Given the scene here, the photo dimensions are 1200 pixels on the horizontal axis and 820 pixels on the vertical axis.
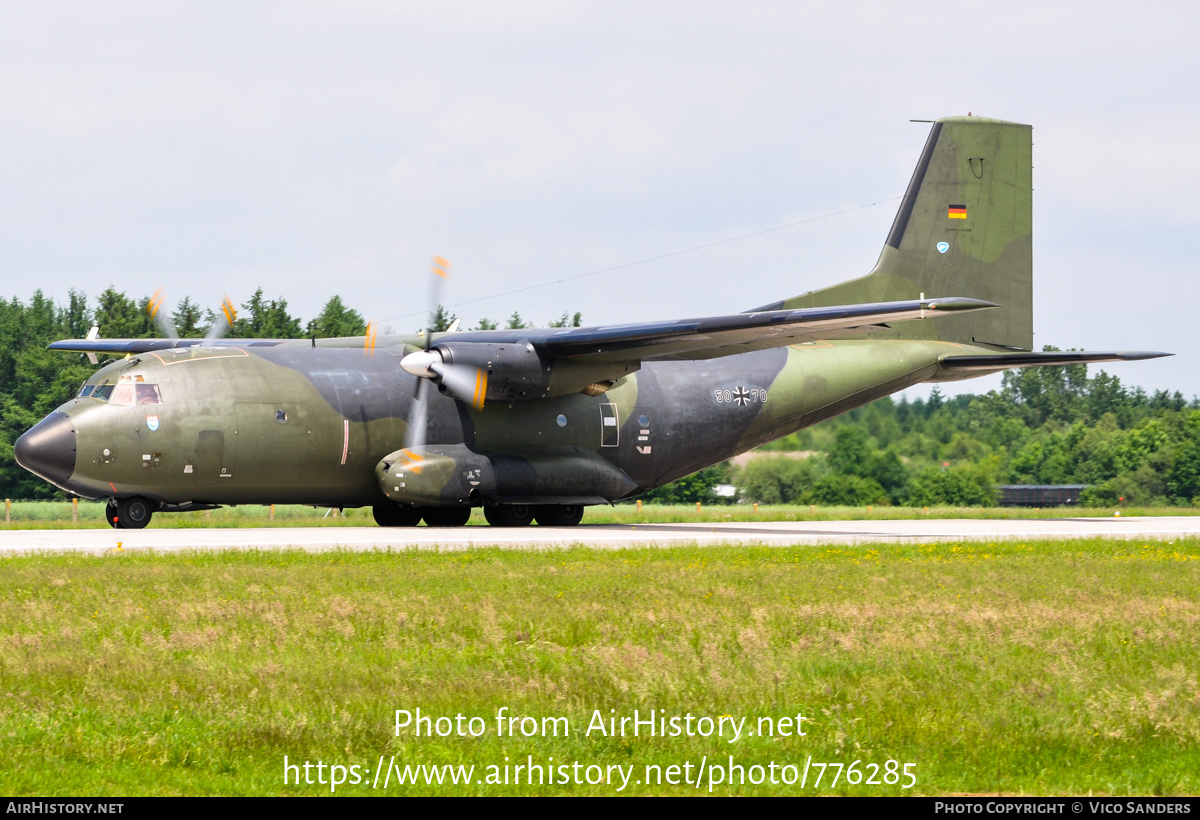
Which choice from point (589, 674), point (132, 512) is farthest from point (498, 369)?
point (589, 674)

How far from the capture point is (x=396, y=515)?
2839 centimetres

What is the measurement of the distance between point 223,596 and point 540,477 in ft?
42.5

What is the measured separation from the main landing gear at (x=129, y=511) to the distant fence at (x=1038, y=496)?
124 ft

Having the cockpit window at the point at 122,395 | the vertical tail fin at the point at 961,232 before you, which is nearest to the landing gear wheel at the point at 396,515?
the cockpit window at the point at 122,395

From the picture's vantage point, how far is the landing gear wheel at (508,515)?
91.6 feet

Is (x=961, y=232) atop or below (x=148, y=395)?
atop

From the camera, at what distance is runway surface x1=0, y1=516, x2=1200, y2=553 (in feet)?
68.4

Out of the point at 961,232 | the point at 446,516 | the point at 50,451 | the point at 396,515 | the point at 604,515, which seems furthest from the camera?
the point at 604,515

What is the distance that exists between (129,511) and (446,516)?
6820mm

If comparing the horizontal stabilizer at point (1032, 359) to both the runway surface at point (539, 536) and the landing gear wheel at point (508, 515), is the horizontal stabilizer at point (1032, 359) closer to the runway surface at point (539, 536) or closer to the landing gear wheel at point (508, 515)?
the runway surface at point (539, 536)

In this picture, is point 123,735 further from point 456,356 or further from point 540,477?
point 540,477

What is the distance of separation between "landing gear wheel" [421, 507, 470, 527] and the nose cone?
7850 mm

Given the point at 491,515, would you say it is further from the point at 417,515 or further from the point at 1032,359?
the point at 1032,359

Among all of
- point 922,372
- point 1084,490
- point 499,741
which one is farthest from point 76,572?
point 1084,490
